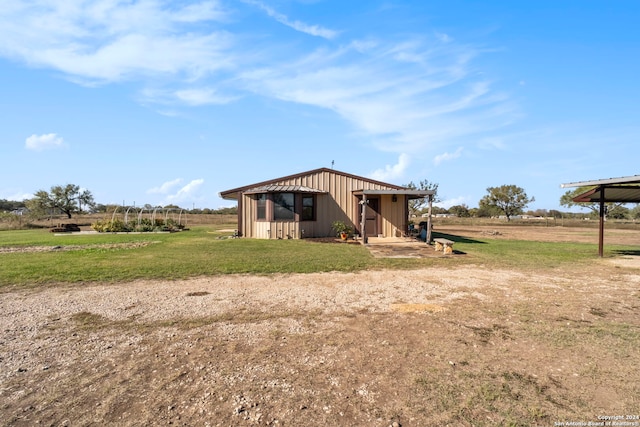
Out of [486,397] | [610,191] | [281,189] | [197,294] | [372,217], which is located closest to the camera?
[486,397]

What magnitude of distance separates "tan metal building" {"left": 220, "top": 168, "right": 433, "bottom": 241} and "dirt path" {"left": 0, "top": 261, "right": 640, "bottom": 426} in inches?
434

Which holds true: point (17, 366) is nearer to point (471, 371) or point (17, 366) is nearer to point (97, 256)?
point (471, 371)

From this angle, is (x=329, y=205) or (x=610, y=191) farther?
(x=329, y=205)

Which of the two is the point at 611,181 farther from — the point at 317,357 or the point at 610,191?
the point at 317,357

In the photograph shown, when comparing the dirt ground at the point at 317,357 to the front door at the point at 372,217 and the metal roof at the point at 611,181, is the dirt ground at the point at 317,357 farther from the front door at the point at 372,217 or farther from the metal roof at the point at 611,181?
the front door at the point at 372,217

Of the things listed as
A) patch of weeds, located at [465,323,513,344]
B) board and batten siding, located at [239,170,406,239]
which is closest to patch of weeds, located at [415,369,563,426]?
patch of weeds, located at [465,323,513,344]

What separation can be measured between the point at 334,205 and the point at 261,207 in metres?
3.86

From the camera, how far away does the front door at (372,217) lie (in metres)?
17.4

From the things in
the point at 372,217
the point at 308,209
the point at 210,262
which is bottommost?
the point at 210,262

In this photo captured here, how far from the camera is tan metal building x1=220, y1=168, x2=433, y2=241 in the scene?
17203 millimetres

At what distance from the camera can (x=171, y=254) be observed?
1123 centimetres

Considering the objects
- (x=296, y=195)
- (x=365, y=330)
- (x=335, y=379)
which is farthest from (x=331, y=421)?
(x=296, y=195)

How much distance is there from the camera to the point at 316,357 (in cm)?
350

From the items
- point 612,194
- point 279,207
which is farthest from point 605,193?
point 279,207
